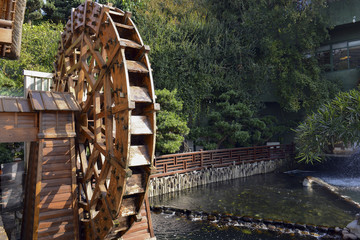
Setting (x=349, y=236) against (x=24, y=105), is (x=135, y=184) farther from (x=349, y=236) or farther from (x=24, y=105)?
(x=349, y=236)

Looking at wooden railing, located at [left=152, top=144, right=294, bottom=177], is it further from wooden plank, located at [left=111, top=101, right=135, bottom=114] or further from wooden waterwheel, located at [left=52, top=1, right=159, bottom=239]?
wooden plank, located at [left=111, top=101, right=135, bottom=114]

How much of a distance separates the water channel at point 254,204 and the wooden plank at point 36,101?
452 centimetres

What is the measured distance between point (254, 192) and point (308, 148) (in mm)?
2973

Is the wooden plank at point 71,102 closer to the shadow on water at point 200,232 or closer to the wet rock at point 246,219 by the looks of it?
the shadow on water at point 200,232

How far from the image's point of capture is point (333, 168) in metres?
17.2

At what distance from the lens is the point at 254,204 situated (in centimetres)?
1013

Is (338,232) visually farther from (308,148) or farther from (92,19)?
(92,19)

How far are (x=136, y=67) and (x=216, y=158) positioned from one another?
10.3 metres

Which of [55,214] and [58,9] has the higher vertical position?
[58,9]

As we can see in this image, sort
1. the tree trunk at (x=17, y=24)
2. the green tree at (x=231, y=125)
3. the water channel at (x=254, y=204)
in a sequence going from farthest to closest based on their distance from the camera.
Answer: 1. the green tree at (x=231, y=125)
2. the water channel at (x=254, y=204)
3. the tree trunk at (x=17, y=24)

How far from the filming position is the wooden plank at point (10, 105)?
5204mm

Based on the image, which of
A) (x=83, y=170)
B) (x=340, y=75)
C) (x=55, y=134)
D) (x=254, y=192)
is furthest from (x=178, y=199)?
(x=340, y=75)

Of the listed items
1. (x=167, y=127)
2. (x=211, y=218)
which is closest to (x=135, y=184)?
(x=211, y=218)

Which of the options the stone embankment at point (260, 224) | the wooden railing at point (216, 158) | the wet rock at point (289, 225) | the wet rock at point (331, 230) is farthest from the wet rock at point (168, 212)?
the wet rock at point (331, 230)
